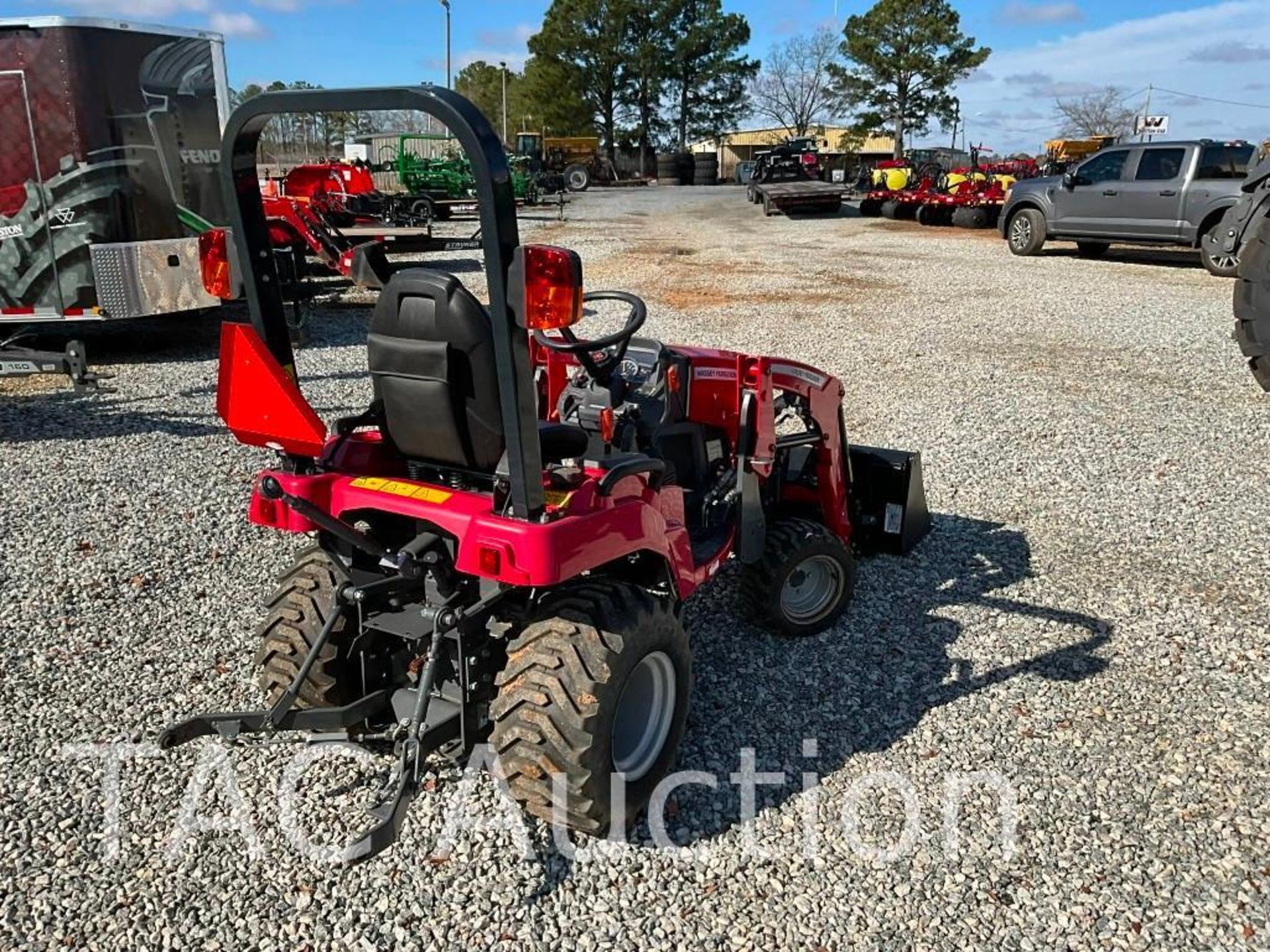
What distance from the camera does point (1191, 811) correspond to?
3014 mm

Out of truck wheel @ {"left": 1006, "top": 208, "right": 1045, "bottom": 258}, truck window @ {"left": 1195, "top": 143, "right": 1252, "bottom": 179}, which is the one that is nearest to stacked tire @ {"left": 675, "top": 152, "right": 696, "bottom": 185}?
truck wheel @ {"left": 1006, "top": 208, "right": 1045, "bottom": 258}

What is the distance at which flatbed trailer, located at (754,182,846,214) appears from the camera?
25078 millimetres

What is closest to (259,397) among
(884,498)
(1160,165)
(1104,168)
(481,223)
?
(481,223)

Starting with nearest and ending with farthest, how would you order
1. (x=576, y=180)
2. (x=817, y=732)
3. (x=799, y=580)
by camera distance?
(x=817, y=732), (x=799, y=580), (x=576, y=180)

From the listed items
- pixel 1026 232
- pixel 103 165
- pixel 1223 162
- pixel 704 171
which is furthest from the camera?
pixel 704 171

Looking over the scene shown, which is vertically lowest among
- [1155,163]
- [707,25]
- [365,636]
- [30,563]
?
[30,563]

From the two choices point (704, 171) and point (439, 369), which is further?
point (704, 171)

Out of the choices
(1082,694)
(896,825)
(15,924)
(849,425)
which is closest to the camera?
(15,924)

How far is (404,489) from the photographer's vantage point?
9.07 ft

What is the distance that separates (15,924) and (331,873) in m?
0.79

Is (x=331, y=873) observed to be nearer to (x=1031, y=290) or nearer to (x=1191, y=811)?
(x=1191, y=811)

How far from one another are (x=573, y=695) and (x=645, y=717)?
555mm

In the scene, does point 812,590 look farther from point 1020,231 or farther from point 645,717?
point 1020,231

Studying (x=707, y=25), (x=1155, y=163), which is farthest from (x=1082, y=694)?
(x=707, y=25)
